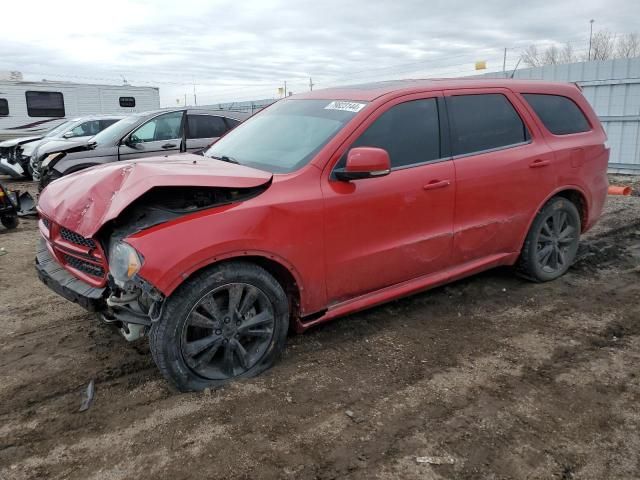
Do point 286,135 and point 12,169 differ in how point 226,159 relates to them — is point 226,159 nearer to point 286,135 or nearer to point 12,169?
point 286,135

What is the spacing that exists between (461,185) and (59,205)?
284cm

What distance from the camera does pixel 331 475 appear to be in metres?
2.39

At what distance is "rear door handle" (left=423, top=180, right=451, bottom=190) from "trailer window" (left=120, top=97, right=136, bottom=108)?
1887 centimetres

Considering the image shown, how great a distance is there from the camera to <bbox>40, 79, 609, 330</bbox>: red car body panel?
2.94m

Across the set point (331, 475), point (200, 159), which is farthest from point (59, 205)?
point (331, 475)

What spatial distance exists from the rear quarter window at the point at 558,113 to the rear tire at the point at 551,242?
656 mm

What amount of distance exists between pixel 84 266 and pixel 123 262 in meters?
0.60

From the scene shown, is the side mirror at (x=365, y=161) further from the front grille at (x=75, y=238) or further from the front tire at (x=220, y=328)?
the front grille at (x=75, y=238)

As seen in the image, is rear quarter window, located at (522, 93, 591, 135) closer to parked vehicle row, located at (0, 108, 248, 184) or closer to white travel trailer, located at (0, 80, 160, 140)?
parked vehicle row, located at (0, 108, 248, 184)

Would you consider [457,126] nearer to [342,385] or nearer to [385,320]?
[385,320]

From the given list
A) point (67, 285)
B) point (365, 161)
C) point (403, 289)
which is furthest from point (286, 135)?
point (67, 285)

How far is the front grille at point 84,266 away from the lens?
311 cm

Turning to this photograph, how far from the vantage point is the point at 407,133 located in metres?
3.74

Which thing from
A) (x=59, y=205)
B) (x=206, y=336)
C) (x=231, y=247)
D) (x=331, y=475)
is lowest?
(x=331, y=475)
